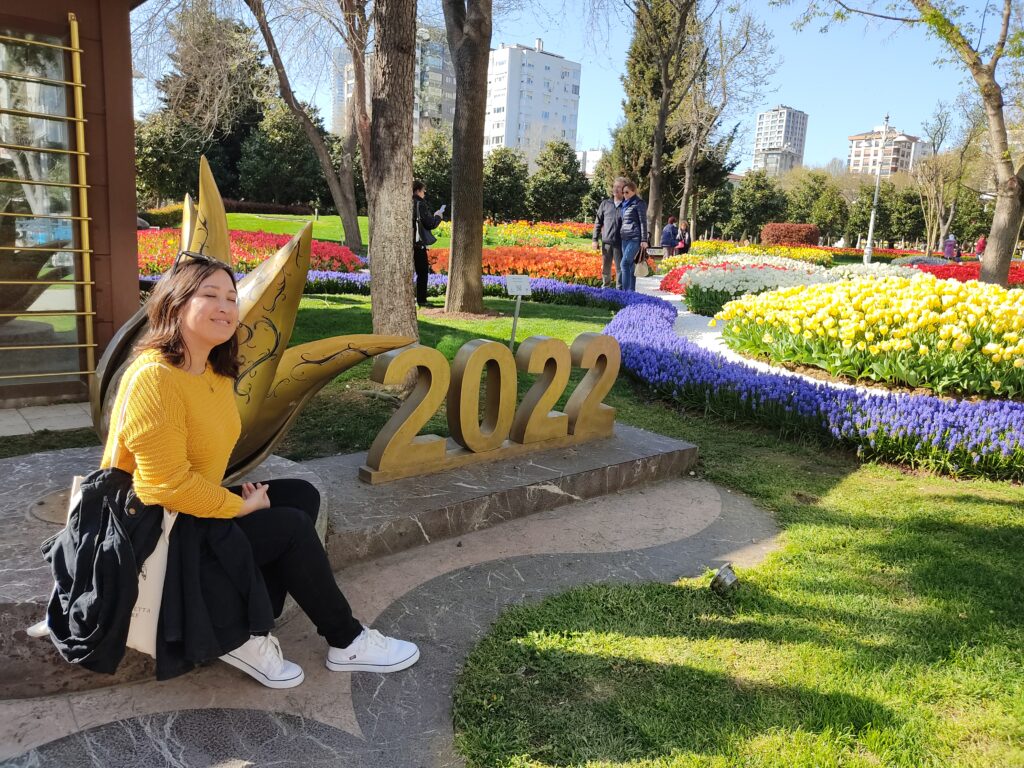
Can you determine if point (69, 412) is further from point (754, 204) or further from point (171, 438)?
point (754, 204)

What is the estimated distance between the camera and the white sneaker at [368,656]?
9.00 feet

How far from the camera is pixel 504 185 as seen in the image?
1395 inches

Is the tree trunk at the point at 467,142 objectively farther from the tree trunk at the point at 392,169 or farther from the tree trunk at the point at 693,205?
the tree trunk at the point at 693,205

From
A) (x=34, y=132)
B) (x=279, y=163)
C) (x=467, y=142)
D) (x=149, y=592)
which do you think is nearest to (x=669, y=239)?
(x=279, y=163)

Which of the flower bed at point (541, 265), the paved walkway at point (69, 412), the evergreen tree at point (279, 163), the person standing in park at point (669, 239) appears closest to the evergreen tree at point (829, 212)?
the person standing in park at point (669, 239)

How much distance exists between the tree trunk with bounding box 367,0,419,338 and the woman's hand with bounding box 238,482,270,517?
3.41 m

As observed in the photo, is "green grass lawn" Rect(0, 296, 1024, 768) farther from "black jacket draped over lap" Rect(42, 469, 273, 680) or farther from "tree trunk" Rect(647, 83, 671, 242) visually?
"tree trunk" Rect(647, 83, 671, 242)

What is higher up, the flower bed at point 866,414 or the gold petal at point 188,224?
the gold petal at point 188,224

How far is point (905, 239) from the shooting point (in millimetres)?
54281

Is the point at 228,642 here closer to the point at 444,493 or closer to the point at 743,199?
the point at 444,493

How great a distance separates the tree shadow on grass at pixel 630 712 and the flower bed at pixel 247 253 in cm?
1154

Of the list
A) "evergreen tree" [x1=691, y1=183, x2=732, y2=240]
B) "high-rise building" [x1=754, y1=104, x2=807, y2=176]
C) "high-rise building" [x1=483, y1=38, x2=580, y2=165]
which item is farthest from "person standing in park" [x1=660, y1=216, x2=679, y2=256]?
"high-rise building" [x1=754, y1=104, x2=807, y2=176]

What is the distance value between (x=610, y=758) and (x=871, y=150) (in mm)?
136957

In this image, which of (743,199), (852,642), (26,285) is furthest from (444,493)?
(743,199)
